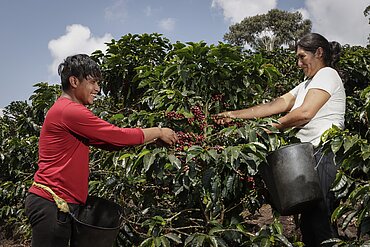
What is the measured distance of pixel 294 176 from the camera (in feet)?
6.85

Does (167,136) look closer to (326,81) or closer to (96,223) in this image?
(96,223)

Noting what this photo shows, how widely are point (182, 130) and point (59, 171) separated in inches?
29.1

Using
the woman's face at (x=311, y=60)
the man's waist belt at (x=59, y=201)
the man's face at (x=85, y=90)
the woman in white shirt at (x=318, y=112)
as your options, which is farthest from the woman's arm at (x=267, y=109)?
the man's waist belt at (x=59, y=201)

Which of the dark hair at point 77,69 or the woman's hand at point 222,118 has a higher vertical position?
the dark hair at point 77,69

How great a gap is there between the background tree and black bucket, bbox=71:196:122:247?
25.1 metres

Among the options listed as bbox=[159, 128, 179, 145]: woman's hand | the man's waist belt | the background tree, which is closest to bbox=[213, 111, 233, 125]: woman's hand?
bbox=[159, 128, 179, 145]: woman's hand

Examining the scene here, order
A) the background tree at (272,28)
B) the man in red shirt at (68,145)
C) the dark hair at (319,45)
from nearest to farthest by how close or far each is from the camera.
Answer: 1. the man in red shirt at (68,145)
2. the dark hair at (319,45)
3. the background tree at (272,28)

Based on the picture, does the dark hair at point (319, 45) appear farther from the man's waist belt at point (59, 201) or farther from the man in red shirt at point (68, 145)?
the man's waist belt at point (59, 201)

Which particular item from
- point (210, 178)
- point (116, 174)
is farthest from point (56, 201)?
point (116, 174)

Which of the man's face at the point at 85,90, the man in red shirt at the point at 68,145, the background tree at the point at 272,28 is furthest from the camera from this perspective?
the background tree at the point at 272,28

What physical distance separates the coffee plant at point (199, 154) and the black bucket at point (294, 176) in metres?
0.09

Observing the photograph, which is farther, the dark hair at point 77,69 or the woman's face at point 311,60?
the woman's face at point 311,60

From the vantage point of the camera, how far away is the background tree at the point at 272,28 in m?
27.0

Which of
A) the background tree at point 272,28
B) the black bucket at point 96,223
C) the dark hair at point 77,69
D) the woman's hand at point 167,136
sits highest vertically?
the background tree at point 272,28
